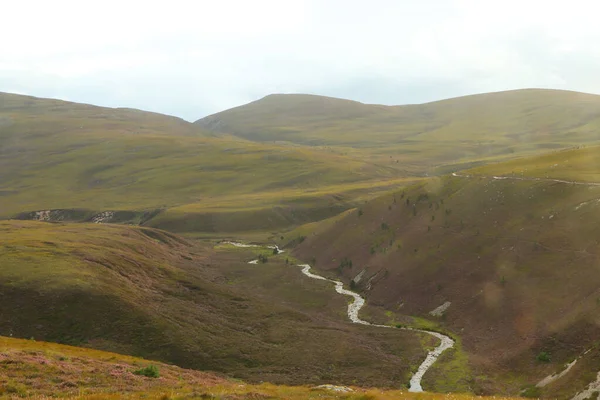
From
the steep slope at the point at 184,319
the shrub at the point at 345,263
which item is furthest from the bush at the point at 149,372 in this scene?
the shrub at the point at 345,263

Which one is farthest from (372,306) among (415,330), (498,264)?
(498,264)

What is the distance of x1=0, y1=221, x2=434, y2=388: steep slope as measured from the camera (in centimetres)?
6153

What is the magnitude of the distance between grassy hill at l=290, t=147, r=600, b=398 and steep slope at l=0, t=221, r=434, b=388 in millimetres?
9737

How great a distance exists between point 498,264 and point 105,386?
65.2m

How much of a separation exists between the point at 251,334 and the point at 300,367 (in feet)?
46.2

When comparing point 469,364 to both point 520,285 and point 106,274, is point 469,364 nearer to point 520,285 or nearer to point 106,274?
point 520,285

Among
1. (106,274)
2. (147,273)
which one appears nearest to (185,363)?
(106,274)

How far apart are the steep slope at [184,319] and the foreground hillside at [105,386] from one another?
20921 mm

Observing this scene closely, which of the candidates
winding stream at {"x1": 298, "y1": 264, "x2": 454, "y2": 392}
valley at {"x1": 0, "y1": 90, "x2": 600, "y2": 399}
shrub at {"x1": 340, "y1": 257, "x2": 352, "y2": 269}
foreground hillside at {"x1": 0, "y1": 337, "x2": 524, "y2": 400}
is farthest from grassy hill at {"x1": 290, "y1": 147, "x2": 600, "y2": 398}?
foreground hillside at {"x1": 0, "y1": 337, "x2": 524, "y2": 400}

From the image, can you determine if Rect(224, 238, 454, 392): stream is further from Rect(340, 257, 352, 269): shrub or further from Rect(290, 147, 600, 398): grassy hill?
Rect(340, 257, 352, 269): shrub

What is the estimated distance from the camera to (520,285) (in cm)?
7262

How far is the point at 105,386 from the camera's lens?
109ft

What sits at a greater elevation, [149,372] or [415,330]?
[149,372]

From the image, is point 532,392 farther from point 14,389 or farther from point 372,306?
point 14,389
